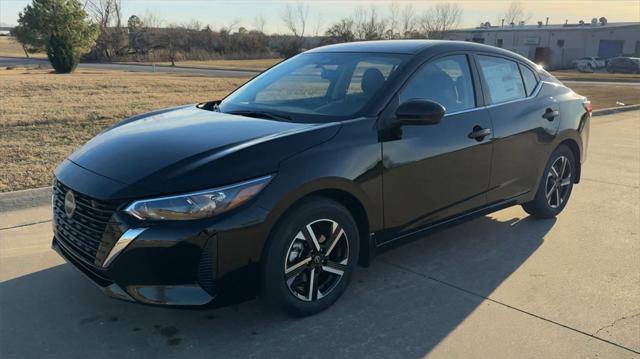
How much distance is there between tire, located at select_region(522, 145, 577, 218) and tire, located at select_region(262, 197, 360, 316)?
2.57m

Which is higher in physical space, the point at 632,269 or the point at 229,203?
the point at 229,203

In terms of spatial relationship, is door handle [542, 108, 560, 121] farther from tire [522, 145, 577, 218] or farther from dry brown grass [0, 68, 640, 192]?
dry brown grass [0, 68, 640, 192]

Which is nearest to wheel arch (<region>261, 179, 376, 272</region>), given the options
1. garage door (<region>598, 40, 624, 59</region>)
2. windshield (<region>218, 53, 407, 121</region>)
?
windshield (<region>218, 53, 407, 121</region>)

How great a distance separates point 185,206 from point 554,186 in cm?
403

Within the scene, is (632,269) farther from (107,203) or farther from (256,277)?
(107,203)

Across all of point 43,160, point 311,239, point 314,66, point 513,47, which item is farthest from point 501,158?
point 513,47

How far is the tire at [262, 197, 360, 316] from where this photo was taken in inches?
127

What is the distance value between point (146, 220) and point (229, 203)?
438 mm

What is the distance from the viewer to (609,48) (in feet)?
223

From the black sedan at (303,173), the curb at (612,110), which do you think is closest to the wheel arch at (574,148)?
the black sedan at (303,173)

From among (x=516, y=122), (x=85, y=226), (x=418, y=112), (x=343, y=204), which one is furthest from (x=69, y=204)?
(x=516, y=122)

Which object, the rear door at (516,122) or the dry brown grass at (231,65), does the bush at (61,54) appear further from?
the rear door at (516,122)

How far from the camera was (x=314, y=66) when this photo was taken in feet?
15.2

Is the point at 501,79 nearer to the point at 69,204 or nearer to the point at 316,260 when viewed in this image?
the point at 316,260
